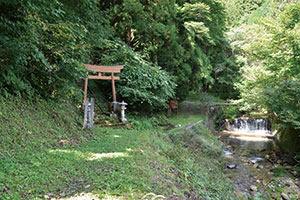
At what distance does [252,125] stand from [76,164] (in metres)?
17.5

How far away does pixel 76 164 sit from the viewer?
429 centimetres

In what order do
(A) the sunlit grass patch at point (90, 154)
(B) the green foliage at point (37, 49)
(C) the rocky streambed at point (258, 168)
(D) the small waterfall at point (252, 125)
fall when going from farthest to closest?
(D) the small waterfall at point (252, 125)
(C) the rocky streambed at point (258, 168)
(B) the green foliage at point (37, 49)
(A) the sunlit grass patch at point (90, 154)

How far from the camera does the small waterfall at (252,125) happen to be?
58.3 ft

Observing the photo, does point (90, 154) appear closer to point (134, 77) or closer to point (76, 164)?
point (76, 164)

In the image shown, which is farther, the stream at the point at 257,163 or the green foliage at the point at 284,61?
the green foliage at the point at 284,61

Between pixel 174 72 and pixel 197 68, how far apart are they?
9.08 feet

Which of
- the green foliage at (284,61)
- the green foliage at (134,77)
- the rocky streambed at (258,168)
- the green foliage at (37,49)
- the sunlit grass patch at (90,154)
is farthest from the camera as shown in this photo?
the green foliage at (134,77)

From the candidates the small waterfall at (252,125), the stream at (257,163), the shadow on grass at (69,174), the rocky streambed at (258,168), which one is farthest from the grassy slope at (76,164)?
the small waterfall at (252,125)

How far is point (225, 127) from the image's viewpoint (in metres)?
19.2

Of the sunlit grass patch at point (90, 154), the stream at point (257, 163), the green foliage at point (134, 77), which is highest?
the green foliage at point (134, 77)

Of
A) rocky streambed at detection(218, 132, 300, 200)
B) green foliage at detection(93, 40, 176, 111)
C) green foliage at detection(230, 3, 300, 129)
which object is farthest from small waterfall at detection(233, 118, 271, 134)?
green foliage at detection(93, 40, 176, 111)

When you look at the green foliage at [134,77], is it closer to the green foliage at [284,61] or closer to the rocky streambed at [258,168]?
the rocky streambed at [258,168]

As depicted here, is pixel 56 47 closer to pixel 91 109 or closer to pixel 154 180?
pixel 91 109

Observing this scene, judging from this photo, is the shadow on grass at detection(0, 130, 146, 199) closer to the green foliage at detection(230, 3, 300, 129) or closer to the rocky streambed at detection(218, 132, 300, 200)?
the rocky streambed at detection(218, 132, 300, 200)
